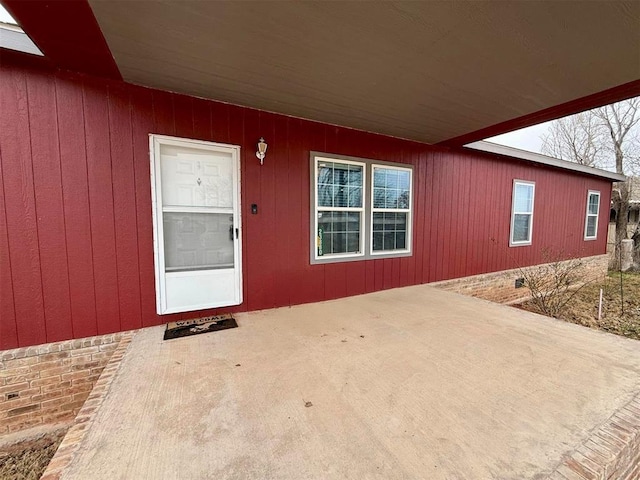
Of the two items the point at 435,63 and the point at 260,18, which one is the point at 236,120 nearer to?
the point at 260,18

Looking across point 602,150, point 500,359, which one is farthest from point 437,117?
point 602,150

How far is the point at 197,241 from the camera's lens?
3.09 meters

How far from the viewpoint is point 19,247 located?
2.34 metres

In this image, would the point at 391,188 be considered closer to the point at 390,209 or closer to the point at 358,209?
the point at 390,209

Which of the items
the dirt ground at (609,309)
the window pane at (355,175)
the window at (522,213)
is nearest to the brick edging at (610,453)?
the window pane at (355,175)

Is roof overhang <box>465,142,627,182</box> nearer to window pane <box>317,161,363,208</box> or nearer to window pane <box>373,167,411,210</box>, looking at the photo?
window pane <box>373,167,411,210</box>

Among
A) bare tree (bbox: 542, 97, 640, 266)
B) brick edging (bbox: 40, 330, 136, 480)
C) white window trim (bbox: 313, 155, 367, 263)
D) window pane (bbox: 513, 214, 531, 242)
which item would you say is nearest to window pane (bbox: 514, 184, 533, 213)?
window pane (bbox: 513, 214, 531, 242)

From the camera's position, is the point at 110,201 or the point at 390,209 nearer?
the point at 110,201

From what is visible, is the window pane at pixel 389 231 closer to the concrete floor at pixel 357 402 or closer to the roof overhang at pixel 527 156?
the concrete floor at pixel 357 402

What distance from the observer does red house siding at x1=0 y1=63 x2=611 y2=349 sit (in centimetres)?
233

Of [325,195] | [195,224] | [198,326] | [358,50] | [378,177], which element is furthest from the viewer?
[378,177]

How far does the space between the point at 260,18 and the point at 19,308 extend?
9.75 ft

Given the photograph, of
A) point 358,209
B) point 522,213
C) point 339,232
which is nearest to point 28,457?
point 339,232

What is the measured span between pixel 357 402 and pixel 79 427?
5.05 feet
